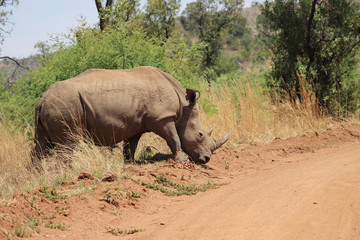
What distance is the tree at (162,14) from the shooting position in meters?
23.0

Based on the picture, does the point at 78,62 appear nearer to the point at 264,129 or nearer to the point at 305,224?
the point at 264,129

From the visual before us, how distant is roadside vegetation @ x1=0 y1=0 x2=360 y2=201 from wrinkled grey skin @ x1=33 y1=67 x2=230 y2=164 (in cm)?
Result: 33

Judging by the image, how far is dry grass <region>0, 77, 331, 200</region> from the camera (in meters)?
6.59

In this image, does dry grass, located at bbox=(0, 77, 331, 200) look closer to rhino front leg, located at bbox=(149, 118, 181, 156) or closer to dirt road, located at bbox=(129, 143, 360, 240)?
rhino front leg, located at bbox=(149, 118, 181, 156)

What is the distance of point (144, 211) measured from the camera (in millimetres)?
5281

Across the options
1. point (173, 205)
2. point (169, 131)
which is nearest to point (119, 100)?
point (169, 131)

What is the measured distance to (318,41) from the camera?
41.2ft

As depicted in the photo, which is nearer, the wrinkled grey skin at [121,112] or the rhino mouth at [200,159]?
the wrinkled grey skin at [121,112]

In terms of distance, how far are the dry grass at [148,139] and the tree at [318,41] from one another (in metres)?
0.66

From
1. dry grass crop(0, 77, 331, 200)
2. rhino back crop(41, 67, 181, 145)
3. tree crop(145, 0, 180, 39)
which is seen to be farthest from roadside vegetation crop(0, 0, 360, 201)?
tree crop(145, 0, 180, 39)

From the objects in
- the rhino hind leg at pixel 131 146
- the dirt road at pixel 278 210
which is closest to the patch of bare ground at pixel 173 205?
the dirt road at pixel 278 210

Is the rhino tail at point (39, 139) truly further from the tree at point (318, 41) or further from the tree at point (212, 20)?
the tree at point (212, 20)

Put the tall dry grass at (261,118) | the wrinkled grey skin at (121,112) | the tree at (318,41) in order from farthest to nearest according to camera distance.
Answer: the tree at (318,41)
the tall dry grass at (261,118)
the wrinkled grey skin at (121,112)

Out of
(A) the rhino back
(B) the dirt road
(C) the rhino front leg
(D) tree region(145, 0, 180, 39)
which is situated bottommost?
(B) the dirt road
